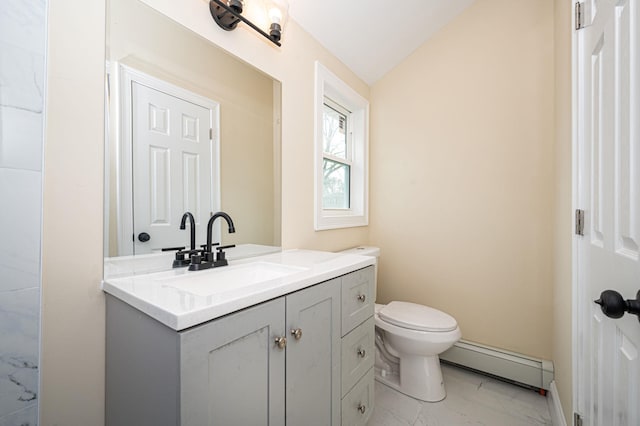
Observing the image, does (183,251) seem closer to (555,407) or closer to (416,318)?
(416,318)

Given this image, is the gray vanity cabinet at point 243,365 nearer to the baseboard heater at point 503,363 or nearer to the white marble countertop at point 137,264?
the white marble countertop at point 137,264

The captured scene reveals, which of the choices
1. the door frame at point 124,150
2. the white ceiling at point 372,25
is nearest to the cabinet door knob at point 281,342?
the door frame at point 124,150

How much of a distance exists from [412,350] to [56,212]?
1.71 metres

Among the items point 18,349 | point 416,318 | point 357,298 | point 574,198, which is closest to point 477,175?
point 574,198

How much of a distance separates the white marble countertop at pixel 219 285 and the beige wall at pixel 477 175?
985mm

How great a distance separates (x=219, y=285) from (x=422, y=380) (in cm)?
135

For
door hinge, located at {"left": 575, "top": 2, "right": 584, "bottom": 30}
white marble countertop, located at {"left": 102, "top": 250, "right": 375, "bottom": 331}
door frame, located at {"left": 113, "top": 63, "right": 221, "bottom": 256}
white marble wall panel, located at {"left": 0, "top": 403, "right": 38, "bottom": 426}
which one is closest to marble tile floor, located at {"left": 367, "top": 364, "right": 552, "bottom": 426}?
white marble countertop, located at {"left": 102, "top": 250, "right": 375, "bottom": 331}

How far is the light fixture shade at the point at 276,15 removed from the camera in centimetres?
132

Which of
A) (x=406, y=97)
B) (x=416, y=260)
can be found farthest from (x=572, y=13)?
(x=416, y=260)

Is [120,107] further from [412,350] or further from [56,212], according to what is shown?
[412,350]

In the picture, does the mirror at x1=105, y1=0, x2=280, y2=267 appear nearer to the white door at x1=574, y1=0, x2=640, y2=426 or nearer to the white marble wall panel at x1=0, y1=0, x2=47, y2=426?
the white marble wall panel at x1=0, y1=0, x2=47, y2=426

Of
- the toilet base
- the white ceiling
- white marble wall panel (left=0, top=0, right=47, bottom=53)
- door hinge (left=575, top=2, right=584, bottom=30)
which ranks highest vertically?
the white ceiling

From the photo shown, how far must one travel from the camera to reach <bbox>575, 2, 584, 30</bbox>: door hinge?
0.95 meters

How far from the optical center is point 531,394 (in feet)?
5.23
